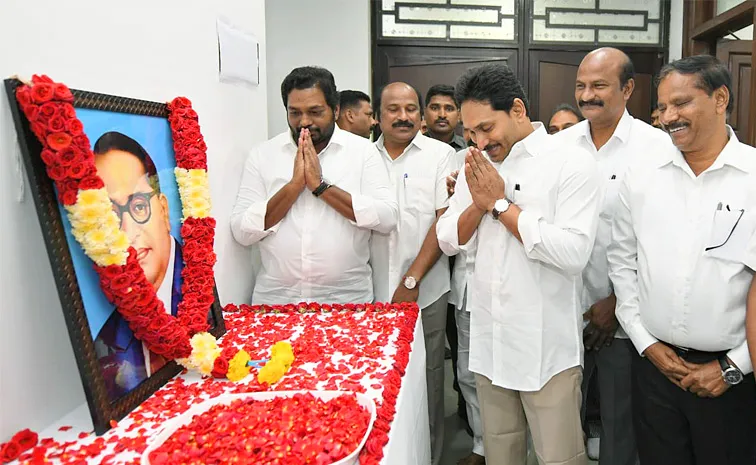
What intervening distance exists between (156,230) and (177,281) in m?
0.18

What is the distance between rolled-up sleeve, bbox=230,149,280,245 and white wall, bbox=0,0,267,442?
1.43 ft

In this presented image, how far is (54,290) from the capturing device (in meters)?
1.24

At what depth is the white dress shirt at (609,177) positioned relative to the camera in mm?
2119

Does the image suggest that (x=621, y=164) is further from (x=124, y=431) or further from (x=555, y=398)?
(x=124, y=431)

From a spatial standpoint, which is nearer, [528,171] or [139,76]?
[139,76]

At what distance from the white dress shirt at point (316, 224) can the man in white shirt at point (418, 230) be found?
10.9 inches

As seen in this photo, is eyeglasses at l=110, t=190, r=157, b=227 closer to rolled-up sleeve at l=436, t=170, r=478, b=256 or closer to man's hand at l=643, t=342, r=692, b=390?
rolled-up sleeve at l=436, t=170, r=478, b=256

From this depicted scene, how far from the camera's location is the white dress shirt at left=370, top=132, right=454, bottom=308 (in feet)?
8.67

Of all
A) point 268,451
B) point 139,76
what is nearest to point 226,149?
point 139,76

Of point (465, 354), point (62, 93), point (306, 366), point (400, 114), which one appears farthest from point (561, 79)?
point (62, 93)

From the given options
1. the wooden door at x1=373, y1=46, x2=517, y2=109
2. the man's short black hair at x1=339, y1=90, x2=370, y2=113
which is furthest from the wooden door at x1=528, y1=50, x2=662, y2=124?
the man's short black hair at x1=339, y1=90, x2=370, y2=113

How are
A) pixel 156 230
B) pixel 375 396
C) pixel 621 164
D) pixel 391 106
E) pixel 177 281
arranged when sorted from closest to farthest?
1. pixel 375 396
2. pixel 156 230
3. pixel 177 281
4. pixel 621 164
5. pixel 391 106

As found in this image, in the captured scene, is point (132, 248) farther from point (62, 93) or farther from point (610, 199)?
point (610, 199)

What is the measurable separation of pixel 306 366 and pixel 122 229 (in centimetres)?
60
